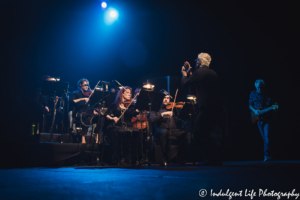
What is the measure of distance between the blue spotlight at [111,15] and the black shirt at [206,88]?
5.74 m

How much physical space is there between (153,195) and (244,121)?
6978mm

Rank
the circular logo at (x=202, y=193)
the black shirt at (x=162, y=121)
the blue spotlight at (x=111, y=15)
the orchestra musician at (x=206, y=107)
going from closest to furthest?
the circular logo at (x=202, y=193) → the orchestra musician at (x=206, y=107) → the black shirt at (x=162, y=121) → the blue spotlight at (x=111, y=15)

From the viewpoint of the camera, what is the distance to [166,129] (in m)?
5.04

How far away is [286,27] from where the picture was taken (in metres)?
7.20

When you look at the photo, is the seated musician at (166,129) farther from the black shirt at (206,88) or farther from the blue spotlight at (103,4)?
the blue spotlight at (103,4)

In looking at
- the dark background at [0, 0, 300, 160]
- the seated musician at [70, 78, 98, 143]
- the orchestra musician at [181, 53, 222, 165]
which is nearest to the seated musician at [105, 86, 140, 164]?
the seated musician at [70, 78, 98, 143]

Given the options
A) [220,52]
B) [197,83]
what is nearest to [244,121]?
[220,52]

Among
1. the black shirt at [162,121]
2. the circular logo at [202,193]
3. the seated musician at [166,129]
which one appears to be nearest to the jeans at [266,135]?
the seated musician at [166,129]

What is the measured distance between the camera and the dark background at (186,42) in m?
7.09

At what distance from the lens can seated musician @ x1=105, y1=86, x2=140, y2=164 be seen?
4641 mm

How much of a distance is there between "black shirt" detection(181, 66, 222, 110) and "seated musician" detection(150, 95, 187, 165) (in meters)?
1.58

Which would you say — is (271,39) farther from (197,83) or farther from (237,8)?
(197,83)

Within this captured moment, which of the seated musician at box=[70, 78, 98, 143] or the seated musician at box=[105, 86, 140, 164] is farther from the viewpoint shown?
the seated musician at box=[70, 78, 98, 143]

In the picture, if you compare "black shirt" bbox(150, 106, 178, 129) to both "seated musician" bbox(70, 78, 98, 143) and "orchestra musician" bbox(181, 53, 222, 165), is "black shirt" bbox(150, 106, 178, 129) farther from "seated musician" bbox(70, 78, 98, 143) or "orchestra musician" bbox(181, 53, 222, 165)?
"orchestra musician" bbox(181, 53, 222, 165)
